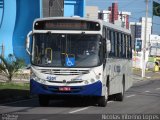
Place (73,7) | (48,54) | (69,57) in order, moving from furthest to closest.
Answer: (73,7) < (48,54) < (69,57)

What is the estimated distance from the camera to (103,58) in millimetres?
19500

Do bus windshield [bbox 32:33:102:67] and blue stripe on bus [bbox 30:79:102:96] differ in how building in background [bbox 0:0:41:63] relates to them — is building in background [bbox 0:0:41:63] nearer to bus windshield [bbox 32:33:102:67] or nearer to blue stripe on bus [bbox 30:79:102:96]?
bus windshield [bbox 32:33:102:67]

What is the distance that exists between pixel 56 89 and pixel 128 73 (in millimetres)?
8381

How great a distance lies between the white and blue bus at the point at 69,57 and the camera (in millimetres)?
19084

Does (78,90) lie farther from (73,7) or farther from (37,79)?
(73,7)

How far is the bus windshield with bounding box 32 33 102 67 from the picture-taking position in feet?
62.9

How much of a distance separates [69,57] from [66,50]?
0.28 m

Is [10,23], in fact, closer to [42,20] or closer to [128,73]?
[128,73]

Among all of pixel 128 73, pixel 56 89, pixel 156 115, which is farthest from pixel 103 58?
pixel 128 73

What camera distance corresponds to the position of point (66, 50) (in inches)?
759

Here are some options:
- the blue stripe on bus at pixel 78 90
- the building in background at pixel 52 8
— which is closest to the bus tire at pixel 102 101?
the blue stripe on bus at pixel 78 90

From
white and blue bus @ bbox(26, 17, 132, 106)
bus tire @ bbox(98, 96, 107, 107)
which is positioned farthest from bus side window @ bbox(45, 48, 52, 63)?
bus tire @ bbox(98, 96, 107, 107)

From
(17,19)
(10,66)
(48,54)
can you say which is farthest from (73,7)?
(48,54)

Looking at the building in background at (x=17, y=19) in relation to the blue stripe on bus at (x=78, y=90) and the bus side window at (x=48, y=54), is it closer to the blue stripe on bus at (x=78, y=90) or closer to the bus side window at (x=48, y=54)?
the bus side window at (x=48, y=54)
